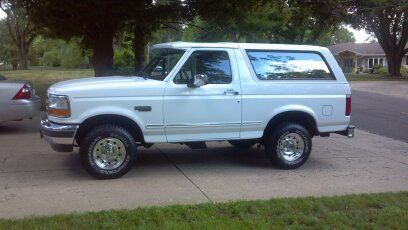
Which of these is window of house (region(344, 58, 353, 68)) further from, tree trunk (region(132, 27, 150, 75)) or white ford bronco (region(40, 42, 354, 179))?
white ford bronco (region(40, 42, 354, 179))

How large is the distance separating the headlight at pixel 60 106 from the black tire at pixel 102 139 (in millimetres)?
421

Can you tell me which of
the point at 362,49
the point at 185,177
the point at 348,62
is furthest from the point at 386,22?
the point at 185,177

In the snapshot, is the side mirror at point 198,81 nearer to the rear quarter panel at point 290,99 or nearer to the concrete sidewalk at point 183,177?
the rear quarter panel at point 290,99

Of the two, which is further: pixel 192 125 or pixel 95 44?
pixel 95 44

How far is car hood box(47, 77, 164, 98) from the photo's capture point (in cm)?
697

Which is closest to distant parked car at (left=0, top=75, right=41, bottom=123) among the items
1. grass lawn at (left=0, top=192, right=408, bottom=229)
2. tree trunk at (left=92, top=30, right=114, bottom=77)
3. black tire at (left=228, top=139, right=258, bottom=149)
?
black tire at (left=228, top=139, right=258, bottom=149)

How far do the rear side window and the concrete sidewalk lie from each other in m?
1.40

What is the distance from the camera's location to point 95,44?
53.0 ft

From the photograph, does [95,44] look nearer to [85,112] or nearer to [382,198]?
[85,112]

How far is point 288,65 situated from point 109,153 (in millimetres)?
2993

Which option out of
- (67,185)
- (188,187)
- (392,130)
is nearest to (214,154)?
(188,187)

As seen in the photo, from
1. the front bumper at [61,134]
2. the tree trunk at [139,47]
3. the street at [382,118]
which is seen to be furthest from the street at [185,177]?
the tree trunk at [139,47]

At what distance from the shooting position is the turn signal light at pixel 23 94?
10562 millimetres

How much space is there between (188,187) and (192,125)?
101 centimetres
